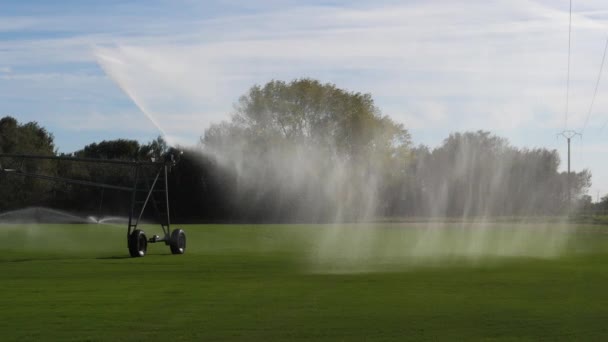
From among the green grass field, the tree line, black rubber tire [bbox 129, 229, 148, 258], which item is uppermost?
the tree line

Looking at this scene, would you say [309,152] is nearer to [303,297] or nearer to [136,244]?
[136,244]

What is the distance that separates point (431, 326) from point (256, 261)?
730 inches

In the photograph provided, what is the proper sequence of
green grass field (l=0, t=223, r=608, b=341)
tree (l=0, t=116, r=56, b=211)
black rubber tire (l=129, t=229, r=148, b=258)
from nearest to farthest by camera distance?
green grass field (l=0, t=223, r=608, b=341)
black rubber tire (l=129, t=229, r=148, b=258)
tree (l=0, t=116, r=56, b=211)

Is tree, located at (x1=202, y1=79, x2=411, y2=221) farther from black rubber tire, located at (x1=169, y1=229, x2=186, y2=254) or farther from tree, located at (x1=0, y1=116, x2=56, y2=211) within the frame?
tree, located at (x1=0, y1=116, x2=56, y2=211)

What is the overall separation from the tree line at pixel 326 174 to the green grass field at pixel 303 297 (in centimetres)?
2747

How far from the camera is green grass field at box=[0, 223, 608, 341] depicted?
15.3m

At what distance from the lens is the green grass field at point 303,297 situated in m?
15.3

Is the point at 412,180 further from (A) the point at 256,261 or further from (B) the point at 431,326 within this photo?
(B) the point at 431,326

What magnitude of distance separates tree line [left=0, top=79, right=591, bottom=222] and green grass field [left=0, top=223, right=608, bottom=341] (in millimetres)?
27467

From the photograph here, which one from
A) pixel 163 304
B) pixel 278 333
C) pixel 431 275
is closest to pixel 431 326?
pixel 278 333

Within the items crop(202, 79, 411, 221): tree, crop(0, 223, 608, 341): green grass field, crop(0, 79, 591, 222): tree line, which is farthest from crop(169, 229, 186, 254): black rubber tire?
crop(0, 79, 591, 222): tree line

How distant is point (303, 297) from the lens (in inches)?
801

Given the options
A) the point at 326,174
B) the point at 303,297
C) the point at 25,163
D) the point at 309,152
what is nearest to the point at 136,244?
the point at 303,297

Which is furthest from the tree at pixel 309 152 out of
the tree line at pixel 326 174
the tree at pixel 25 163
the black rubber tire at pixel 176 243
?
the tree at pixel 25 163
